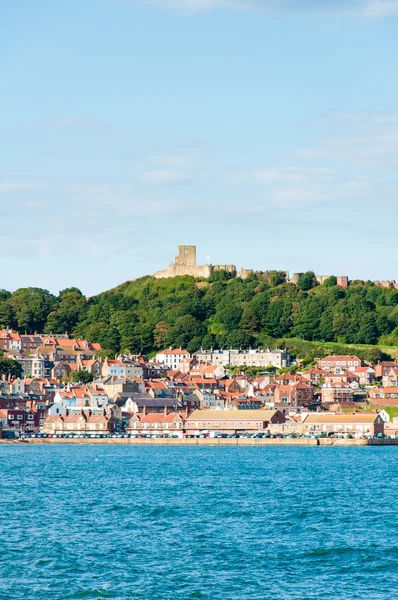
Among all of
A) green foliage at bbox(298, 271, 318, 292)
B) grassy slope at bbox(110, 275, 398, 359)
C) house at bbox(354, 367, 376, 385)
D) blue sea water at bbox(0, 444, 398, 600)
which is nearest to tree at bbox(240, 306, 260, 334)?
grassy slope at bbox(110, 275, 398, 359)

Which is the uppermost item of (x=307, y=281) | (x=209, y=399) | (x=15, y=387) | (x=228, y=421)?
(x=307, y=281)

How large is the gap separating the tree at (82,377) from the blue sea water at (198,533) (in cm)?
4962

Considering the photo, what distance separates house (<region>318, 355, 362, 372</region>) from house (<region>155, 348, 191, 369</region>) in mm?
15375

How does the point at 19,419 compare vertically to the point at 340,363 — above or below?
below

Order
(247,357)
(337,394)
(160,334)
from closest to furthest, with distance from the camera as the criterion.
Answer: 1. (337,394)
2. (247,357)
3. (160,334)

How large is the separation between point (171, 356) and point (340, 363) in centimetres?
1884

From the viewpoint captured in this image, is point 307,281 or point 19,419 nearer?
point 19,419

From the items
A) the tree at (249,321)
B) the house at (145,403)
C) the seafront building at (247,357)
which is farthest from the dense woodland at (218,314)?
the house at (145,403)

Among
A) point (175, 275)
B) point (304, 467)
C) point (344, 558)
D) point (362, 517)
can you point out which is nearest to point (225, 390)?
point (175, 275)

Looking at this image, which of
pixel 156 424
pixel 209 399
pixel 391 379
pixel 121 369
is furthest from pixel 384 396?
pixel 121 369

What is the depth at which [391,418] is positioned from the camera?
9038 cm

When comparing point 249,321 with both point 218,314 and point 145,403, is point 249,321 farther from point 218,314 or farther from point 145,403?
point 145,403

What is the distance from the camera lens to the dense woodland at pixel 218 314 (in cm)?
11825

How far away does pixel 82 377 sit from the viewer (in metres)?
107
